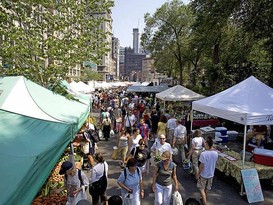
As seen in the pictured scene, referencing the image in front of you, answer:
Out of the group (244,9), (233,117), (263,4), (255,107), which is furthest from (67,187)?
(244,9)

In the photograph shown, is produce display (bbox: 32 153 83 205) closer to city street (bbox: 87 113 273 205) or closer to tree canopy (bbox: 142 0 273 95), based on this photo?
city street (bbox: 87 113 273 205)

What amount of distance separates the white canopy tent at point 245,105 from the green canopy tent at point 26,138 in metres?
4.68

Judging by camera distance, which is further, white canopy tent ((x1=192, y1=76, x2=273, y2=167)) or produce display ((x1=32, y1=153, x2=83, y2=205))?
white canopy tent ((x1=192, y1=76, x2=273, y2=167))

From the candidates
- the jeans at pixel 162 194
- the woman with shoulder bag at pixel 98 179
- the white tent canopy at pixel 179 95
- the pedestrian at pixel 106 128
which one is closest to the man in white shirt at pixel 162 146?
the jeans at pixel 162 194

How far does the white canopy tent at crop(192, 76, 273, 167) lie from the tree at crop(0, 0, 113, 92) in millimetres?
5887

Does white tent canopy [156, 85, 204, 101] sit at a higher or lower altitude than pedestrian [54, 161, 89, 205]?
higher

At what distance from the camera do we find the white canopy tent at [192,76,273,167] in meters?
6.66

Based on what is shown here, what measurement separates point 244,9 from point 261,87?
21.8 ft

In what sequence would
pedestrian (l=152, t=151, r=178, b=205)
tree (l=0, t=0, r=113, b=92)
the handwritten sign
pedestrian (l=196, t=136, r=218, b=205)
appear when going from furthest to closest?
tree (l=0, t=0, r=113, b=92), the handwritten sign, pedestrian (l=196, t=136, r=218, b=205), pedestrian (l=152, t=151, r=178, b=205)

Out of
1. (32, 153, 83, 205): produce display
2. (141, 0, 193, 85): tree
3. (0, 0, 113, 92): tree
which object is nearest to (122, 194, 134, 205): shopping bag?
(32, 153, 83, 205): produce display

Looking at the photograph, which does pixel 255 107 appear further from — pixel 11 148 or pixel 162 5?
pixel 162 5

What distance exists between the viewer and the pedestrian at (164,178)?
4957mm

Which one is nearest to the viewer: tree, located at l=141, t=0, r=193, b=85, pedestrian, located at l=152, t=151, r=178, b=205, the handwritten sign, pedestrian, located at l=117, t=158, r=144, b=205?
pedestrian, located at l=117, t=158, r=144, b=205

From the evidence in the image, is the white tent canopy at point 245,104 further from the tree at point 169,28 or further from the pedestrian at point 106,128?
the tree at point 169,28
